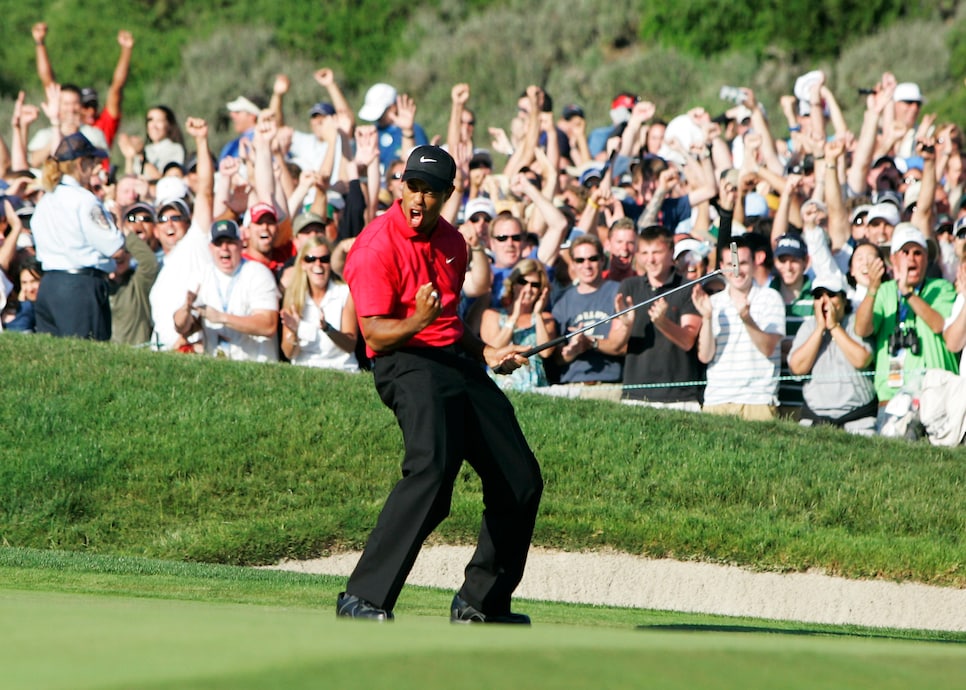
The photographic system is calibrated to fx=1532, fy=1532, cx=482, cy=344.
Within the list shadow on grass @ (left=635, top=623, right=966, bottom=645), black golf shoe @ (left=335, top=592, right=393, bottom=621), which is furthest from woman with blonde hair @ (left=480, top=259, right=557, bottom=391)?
black golf shoe @ (left=335, top=592, right=393, bottom=621)

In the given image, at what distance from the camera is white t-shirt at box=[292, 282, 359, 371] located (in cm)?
1276

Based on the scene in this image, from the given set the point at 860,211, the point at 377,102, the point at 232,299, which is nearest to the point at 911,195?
the point at 860,211

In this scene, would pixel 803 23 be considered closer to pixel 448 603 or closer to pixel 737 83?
pixel 737 83

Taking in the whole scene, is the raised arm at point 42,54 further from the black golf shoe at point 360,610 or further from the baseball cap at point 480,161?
the black golf shoe at point 360,610

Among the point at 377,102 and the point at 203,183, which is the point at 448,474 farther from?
the point at 377,102

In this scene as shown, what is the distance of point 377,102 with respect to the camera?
16984 millimetres

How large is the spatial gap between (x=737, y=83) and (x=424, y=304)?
2383 cm

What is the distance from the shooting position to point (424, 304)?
6.48 metres

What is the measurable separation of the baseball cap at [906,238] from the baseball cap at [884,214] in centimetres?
113

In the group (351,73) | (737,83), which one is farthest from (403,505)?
(351,73)

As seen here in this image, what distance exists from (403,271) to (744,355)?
586 centimetres

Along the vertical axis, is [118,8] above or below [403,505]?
above

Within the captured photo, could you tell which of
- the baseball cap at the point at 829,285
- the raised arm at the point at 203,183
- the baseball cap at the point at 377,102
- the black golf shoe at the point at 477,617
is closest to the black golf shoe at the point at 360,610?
the black golf shoe at the point at 477,617

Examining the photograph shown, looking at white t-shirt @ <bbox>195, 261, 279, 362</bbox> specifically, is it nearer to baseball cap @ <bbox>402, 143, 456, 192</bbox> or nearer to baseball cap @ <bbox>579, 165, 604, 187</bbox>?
baseball cap @ <bbox>579, 165, 604, 187</bbox>
